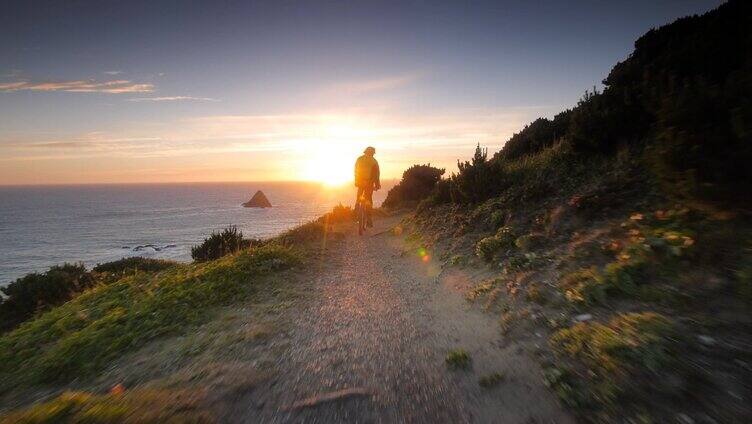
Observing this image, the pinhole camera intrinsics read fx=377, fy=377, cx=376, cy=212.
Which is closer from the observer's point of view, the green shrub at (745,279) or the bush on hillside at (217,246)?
the green shrub at (745,279)

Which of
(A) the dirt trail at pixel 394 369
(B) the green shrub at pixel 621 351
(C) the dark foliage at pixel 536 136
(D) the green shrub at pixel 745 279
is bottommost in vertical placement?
(A) the dirt trail at pixel 394 369

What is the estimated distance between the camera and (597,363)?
10.9 ft

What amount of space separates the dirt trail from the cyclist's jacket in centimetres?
691

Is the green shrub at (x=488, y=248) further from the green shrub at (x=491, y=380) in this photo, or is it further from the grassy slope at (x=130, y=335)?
the grassy slope at (x=130, y=335)

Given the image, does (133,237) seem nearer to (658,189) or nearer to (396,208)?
(396,208)

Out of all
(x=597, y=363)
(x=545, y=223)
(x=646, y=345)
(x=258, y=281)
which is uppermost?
(x=545, y=223)

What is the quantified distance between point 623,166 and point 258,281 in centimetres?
766

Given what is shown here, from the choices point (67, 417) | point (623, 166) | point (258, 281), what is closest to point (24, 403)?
point (67, 417)

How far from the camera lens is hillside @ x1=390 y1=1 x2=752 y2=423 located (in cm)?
297

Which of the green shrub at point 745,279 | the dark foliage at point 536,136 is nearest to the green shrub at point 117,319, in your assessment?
the green shrub at point 745,279

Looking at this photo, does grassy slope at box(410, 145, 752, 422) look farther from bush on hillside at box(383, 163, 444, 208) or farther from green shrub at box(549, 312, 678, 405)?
bush on hillside at box(383, 163, 444, 208)

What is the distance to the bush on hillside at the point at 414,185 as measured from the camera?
78.8 feet

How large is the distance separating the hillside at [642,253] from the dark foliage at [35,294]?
16.8 metres

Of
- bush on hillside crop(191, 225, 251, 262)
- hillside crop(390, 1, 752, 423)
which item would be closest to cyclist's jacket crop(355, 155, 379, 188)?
bush on hillside crop(191, 225, 251, 262)
